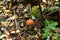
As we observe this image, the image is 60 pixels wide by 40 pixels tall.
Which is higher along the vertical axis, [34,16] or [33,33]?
[34,16]

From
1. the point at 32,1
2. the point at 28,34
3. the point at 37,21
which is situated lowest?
the point at 28,34

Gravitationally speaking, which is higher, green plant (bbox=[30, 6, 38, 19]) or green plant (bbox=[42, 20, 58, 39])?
green plant (bbox=[30, 6, 38, 19])

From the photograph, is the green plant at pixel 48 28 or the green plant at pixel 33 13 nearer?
the green plant at pixel 48 28

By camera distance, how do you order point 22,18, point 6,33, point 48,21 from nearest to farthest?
point 48,21, point 6,33, point 22,18

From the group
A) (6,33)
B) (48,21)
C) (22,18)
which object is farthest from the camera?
(22,18)

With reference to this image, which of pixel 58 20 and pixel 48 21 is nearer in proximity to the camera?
pixel 48 21

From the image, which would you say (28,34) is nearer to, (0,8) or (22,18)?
(22,18)

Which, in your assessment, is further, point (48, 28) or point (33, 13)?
point (33, 13)

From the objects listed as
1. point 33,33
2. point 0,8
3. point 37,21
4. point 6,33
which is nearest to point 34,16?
point 37,21

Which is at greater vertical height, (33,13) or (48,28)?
(33,13)

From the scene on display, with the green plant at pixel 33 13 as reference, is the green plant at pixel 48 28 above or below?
below

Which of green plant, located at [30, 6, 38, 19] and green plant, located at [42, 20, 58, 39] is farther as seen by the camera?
green plant, located at [30, 6, 38, 19]
